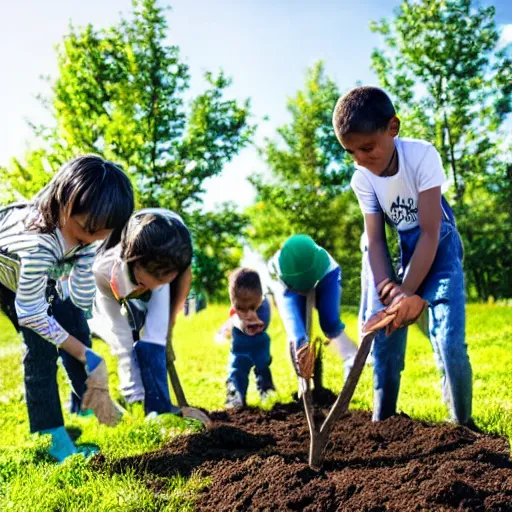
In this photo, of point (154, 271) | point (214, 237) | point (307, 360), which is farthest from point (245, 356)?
point (214, 237)

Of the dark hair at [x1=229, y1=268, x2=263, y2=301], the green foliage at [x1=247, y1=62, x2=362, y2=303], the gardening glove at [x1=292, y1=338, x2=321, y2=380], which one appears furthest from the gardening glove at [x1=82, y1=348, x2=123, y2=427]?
the green foliage at [x1=247, y1=62, x2=362, y2=303]

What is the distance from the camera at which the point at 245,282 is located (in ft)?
15.8

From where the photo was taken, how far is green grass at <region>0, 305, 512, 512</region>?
9.68 feet

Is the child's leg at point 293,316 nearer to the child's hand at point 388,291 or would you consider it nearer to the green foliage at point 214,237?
the child's hand at point 388,291

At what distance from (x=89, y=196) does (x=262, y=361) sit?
2.35 meters

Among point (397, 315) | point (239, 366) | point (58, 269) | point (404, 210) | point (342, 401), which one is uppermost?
point (404, 210)

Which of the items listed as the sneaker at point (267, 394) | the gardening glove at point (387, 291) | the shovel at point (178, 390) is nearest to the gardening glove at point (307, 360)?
the gardening glove at point (387, 291)

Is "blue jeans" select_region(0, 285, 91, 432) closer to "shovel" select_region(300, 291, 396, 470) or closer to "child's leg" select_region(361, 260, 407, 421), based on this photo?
"shovel" select_region(300, 291, 396, 470)

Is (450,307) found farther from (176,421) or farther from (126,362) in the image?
(126,362)

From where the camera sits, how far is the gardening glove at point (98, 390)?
11.7ft

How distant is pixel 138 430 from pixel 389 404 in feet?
4.84

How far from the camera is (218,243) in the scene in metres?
10.2

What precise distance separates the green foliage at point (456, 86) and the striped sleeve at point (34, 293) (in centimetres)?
808

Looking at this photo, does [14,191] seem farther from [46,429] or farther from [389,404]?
[389,404]
